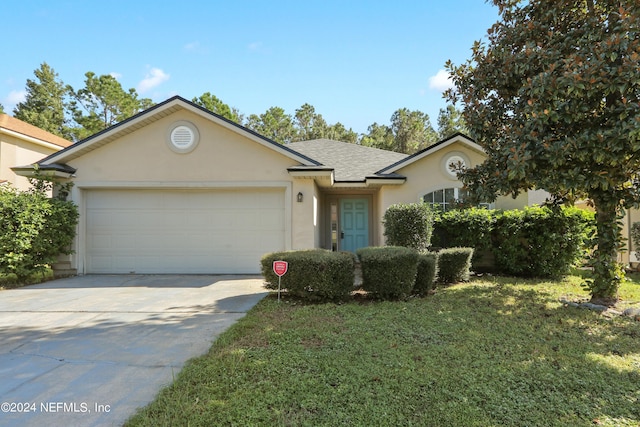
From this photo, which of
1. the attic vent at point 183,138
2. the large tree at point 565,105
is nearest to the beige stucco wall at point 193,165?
the attic vent at point 183,138

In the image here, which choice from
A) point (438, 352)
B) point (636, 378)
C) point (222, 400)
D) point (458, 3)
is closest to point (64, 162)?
point (222, 400)

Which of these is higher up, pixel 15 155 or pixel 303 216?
pixel 15 155

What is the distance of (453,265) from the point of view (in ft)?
25.9

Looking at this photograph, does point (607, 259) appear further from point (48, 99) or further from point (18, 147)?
point (48, 99)

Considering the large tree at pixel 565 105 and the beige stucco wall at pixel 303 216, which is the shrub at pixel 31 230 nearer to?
the beige stucco wall at pixel 303 216

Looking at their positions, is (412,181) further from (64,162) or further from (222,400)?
(64,162)

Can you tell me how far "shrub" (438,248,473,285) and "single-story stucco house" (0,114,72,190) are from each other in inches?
694

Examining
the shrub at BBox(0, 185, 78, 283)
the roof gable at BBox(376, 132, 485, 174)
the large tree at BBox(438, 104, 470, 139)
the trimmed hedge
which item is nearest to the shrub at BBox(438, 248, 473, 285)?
the trimmed hedge

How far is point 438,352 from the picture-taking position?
387 cm

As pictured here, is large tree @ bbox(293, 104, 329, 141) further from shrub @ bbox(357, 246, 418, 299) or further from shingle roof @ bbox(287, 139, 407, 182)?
shrub @ bbox(357, 246, 418, 299)

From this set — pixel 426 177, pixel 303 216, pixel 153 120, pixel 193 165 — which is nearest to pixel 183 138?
pixel 193 165

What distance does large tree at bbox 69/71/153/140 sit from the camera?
27297 mm

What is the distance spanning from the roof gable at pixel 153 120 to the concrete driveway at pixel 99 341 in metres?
3.68

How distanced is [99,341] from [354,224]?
378 inches
